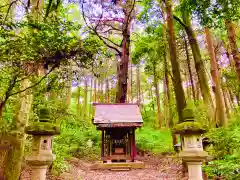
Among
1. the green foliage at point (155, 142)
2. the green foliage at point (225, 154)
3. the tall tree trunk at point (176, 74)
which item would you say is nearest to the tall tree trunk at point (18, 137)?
the green foliage at point (225, 154)

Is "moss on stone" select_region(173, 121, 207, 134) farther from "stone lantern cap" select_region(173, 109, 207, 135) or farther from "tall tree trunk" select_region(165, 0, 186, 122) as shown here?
"tall tree trunk" select_region(165, 0, 186, 122)

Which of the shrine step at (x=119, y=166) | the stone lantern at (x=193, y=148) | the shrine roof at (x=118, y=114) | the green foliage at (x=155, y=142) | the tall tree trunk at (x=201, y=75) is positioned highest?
the tall tree trunk at (x=201, y=75)

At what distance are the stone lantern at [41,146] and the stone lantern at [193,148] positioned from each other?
2444 millimetres

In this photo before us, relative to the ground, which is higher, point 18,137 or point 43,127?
point 43,127

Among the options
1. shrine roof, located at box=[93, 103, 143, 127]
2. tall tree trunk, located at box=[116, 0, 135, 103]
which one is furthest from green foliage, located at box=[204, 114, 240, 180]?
tall tree trunk, located at box=[116, 0, 135, 103]

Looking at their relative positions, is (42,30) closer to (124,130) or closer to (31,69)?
(31,69)

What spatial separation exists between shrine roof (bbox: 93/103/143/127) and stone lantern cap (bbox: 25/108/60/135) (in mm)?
6916

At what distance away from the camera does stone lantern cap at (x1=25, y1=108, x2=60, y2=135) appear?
4.01 meters

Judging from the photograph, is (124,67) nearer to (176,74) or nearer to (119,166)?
(119,166)

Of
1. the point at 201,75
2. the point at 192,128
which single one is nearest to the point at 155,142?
the point at 201,75

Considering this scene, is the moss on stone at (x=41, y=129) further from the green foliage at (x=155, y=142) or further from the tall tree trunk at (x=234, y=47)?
the green foliage at (x=155, y=142)

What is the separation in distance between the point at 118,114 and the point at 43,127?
8.15 m

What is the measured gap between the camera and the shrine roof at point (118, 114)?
11195mm

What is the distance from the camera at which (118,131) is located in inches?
477
